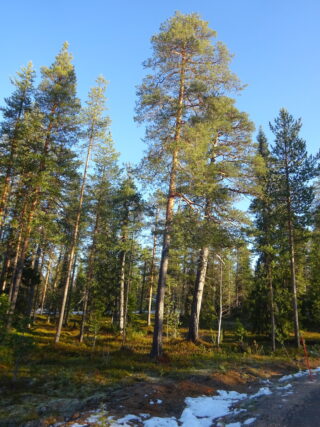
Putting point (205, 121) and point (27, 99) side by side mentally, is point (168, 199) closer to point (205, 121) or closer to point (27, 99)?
point (205, 121)

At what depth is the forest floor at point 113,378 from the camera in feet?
21.7

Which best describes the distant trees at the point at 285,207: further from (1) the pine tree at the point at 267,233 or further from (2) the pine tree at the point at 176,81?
(2) the pine tree at the point at 176,81

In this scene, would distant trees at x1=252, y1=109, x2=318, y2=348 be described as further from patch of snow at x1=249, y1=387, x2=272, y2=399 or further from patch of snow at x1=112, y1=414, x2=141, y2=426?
patch of snow at x1=112, y1=414, x2=141, y2=426

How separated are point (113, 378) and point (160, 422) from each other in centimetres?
440

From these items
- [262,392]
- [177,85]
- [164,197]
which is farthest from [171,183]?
[262,392]

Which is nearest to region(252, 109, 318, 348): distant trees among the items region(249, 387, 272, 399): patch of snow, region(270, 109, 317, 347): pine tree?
region(270, 109, 317, 347): pine tree

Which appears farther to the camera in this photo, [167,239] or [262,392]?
[167,239]

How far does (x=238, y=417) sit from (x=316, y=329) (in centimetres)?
3081

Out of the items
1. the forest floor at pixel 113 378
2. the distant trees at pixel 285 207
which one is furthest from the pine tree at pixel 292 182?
the forest floor at pixel 113 378

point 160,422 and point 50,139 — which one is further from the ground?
point 50,139

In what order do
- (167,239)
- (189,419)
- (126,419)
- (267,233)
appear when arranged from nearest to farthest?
(126,419) < (189,419) < (167,239) < (267,233)

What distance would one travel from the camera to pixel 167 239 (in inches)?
502

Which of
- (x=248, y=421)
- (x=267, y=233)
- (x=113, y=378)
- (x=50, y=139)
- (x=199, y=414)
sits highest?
(x=50, y=139)

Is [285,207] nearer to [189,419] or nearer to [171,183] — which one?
[171,183]
